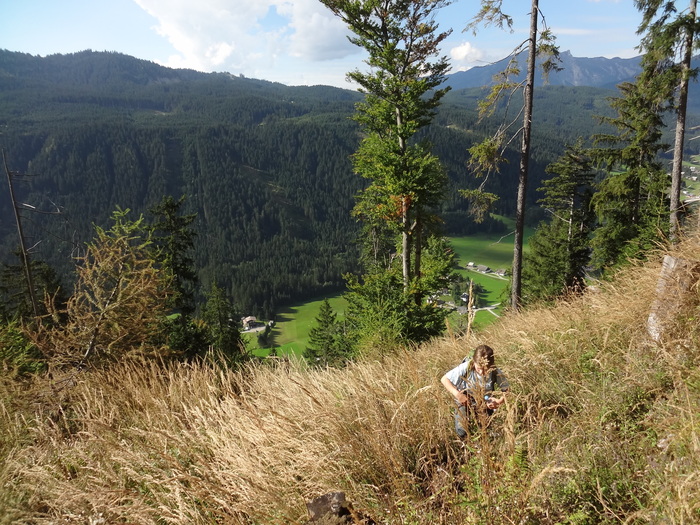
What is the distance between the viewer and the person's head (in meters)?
3.24

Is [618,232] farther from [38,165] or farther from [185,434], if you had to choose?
[38,165]

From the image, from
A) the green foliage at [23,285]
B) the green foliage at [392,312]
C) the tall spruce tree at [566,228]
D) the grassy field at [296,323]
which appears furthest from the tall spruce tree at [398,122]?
the grassy field at [296,323]

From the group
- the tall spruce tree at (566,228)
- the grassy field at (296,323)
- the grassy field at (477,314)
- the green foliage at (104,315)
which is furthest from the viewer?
the grassy field at (296,323)

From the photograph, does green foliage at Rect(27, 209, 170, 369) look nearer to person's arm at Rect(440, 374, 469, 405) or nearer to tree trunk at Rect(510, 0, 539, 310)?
person's arm at Rect(440, 374, 469, 405)

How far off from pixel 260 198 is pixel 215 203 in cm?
2198

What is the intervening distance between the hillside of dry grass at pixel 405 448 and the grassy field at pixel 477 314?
48.3m

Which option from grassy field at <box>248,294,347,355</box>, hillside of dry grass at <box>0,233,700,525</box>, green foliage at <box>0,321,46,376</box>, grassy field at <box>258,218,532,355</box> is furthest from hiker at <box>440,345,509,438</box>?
grassy field at <box>248,294,347,355</box>

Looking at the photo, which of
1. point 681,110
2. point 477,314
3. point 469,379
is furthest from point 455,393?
point 477,314

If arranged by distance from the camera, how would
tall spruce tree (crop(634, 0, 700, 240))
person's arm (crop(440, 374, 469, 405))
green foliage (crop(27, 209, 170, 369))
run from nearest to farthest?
person's arm (crop(440, 374, 469, 405)), green foliage (crop(27, 209, 170, 369)), tall spruce tree (crop(634, 0, 700, 240))

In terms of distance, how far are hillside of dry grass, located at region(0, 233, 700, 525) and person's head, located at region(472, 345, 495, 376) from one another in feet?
1.08

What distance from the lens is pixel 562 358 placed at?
4.25 meters

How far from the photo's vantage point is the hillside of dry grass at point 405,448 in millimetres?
2168

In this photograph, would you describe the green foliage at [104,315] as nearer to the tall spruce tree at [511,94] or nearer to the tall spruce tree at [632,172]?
the tall spruce tree at [511,94]

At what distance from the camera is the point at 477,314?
225 feet
